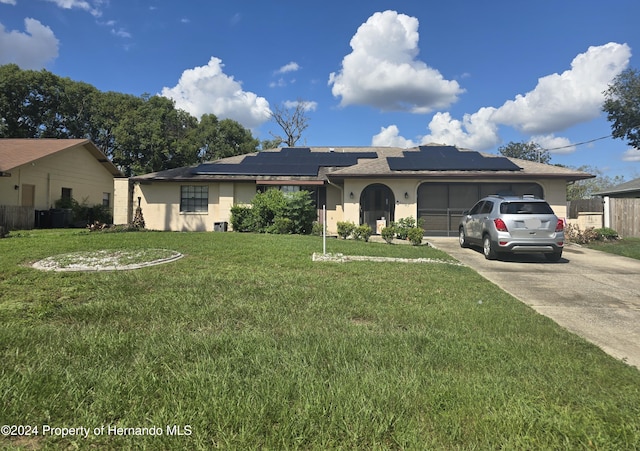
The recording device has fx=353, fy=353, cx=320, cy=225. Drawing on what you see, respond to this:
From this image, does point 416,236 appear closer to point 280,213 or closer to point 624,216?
point 280,213

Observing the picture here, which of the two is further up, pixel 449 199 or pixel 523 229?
pixel 449 199

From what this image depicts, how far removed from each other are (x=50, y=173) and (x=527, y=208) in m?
23.0

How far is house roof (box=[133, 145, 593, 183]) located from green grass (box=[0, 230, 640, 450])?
11.3 m

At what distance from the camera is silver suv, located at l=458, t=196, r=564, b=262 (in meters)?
9.10

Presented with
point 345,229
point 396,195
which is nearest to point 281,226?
point 345,229

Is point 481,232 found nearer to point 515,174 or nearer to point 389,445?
point 515,174

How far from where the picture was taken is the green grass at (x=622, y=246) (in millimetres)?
11016

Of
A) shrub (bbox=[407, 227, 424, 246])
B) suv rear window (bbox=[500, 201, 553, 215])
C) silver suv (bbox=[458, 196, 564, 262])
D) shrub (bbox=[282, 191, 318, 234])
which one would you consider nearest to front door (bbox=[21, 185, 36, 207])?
shrub (bbox=[282, 191, 318, 234])

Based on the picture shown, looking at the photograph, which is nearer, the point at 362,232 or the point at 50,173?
the point at 362,232

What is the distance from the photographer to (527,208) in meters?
9.35

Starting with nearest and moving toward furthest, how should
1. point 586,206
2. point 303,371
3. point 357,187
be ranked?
point 303,371
point 357,187
point 586,206

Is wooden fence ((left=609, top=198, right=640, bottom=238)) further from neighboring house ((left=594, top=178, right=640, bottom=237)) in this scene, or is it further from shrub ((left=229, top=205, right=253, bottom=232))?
shrub ((left=229, top=205, right=253, bottom=232))

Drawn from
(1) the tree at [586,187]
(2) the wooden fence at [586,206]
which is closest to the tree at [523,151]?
(1) the tree at [586,187]

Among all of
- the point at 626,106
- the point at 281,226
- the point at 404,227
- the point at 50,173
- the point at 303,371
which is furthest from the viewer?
the point at 626,106
